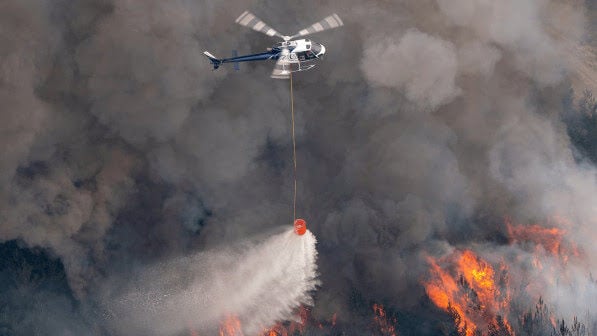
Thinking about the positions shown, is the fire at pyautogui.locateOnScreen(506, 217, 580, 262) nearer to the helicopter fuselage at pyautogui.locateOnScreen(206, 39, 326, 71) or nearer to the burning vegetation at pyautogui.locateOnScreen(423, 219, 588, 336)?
the burning vegetation at pyautogui.locateOnScreen(423, 219, 588, 336)

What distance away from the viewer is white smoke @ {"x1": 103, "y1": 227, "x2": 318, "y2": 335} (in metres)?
71.4

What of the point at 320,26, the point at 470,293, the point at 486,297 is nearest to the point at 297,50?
the point at 320,26

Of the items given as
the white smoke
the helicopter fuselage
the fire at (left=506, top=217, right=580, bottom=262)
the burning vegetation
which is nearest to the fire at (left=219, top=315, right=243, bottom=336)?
the white smoke

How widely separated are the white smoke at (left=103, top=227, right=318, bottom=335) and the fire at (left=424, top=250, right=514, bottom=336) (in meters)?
11.6

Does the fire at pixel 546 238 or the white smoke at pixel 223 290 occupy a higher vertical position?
the fire at pixel 546 238

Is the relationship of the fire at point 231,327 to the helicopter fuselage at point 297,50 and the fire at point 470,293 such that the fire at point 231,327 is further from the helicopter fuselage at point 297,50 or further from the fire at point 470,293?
the helicopter fuselage at point 297,50

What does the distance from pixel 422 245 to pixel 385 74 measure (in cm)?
1683

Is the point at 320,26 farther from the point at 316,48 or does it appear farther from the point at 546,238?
the point at 546,238

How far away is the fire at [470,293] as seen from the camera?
230 feet

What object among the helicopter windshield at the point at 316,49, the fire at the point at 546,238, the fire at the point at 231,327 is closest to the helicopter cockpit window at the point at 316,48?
the helicopter windshield at the point at 316,49

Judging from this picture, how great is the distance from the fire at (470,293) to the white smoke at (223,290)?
11.6m

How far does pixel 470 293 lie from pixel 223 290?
23.2 meters

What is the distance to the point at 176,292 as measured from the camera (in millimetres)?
72438

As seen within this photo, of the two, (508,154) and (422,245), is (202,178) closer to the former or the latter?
(422,245)
